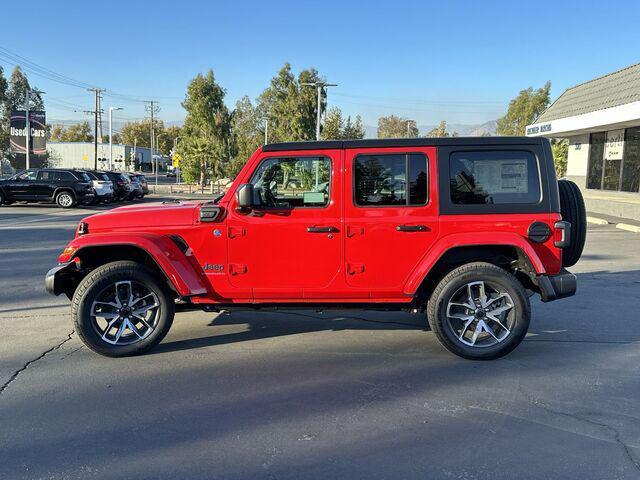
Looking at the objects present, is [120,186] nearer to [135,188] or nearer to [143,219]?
[135,188]

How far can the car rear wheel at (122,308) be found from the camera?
488 cm

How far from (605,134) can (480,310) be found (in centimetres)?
1999

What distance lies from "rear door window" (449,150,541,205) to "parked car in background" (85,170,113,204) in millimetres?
23395

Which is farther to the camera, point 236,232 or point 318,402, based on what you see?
point 236,232

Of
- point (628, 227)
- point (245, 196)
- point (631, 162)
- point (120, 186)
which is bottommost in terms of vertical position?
point (628, 227)

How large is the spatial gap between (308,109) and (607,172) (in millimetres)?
24824

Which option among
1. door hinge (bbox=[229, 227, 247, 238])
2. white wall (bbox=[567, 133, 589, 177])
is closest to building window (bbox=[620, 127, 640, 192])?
white wall (bbox=[567, 133, 589, 177])

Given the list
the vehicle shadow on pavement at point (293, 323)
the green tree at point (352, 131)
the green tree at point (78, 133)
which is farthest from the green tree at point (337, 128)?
the green tree at point (78, 133)

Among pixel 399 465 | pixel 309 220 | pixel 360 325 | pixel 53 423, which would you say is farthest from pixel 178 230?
pixel 399 465

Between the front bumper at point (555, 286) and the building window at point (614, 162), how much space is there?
16772 millimetres

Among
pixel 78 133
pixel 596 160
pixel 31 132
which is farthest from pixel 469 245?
pixel 78 133

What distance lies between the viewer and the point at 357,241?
16.2 ft

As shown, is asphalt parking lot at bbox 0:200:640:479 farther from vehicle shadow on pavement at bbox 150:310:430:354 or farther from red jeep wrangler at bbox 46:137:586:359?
red jeep wrangler at bbox 46:137:586:359

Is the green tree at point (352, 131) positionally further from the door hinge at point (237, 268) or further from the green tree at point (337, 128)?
the door hinge at point (237, 268)
